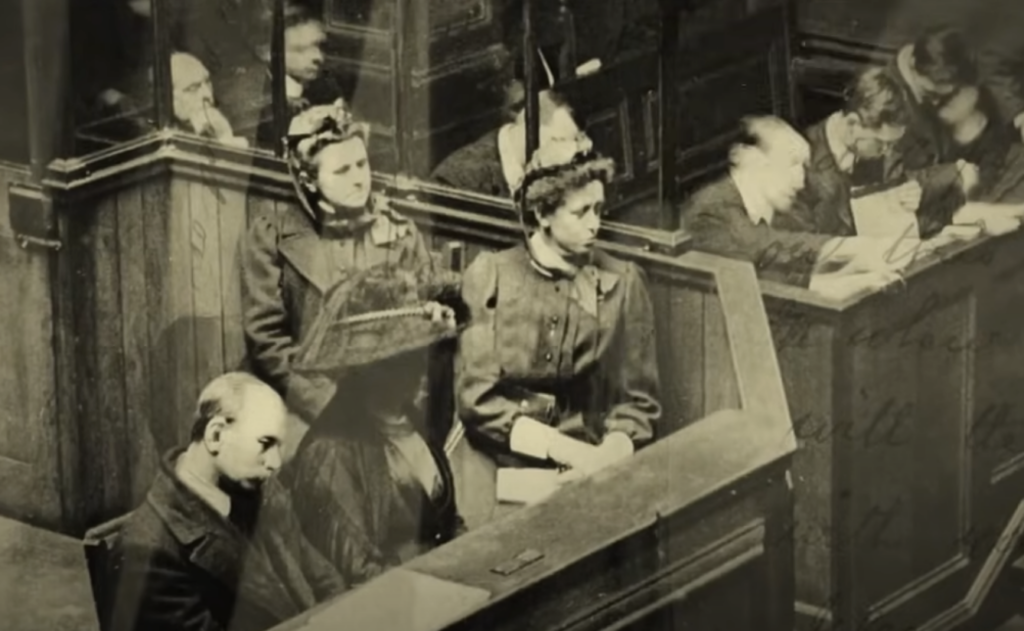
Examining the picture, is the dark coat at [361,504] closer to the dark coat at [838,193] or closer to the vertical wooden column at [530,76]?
the vertical wooden column at [530,76]

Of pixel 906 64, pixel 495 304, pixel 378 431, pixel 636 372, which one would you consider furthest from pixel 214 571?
pixel 906 64

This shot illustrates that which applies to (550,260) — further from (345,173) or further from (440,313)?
(345,173)

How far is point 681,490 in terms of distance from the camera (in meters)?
3.48

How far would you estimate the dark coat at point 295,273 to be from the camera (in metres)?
3.46

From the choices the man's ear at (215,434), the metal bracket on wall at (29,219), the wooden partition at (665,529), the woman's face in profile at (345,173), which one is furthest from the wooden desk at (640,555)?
the metal bracket on wall at (29,219)

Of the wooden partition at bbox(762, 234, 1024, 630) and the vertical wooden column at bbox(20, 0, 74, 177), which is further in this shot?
the wooden partition at bbox(762, 234, 1024, 630)

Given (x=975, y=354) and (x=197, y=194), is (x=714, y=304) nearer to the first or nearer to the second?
(x=975, y=354)

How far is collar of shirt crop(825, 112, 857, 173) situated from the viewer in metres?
3.46

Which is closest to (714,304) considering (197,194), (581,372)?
(581,372)

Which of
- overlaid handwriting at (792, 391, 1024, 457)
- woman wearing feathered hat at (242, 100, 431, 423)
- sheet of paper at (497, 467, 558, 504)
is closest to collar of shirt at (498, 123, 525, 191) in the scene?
woman wearing feathered hat at (242, 100, 431, 423)

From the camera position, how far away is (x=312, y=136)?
11.3ft

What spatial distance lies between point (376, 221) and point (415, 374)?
20cm

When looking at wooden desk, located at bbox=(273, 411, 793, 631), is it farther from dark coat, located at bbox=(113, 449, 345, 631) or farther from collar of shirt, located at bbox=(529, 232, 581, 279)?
collar of shirt, located at bbox=(529, 232, 581, 279)

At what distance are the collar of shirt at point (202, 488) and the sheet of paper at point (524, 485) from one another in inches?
13.8
